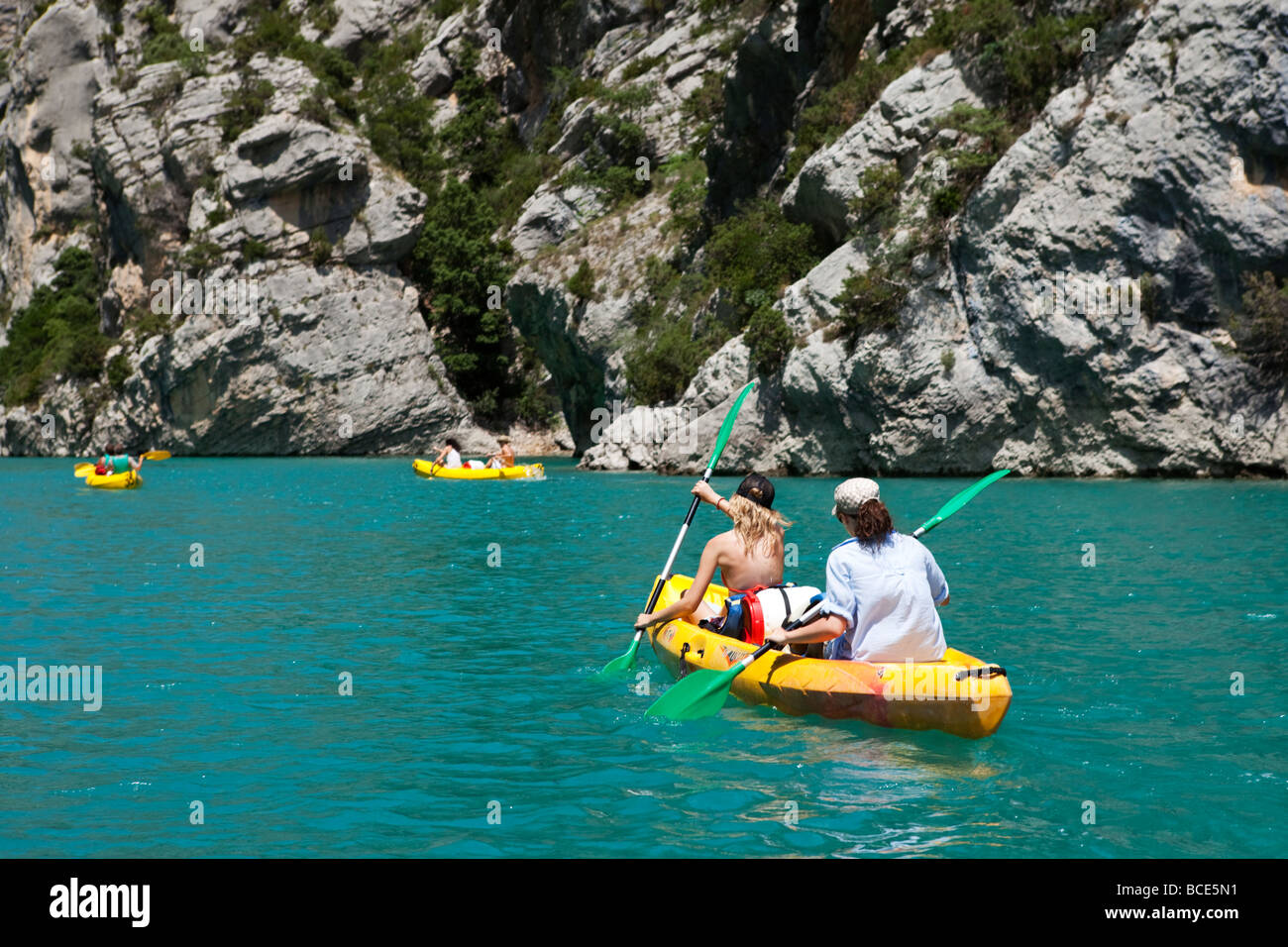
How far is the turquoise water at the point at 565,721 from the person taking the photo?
5129mm

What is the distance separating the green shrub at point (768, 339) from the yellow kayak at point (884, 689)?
23.0 m

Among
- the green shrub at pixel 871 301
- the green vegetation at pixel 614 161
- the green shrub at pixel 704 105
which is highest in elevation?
the green shrub at pixel 704 105

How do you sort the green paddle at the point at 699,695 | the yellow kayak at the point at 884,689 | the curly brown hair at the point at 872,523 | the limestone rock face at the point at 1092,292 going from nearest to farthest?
the yellow kayak at the point at 884,689 < the curly brown hair at the point at 872,523 < the green paddle at the point at 699,695 < the limestone rock face at the point at 1092,292

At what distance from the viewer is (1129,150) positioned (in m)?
25.5

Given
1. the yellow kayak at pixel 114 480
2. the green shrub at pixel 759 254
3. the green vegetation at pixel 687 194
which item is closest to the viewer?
the yellow kayak at pixel 114 480

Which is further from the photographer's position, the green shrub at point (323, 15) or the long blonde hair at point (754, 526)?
the green shrub at point (323, 15)

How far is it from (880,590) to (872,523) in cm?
43

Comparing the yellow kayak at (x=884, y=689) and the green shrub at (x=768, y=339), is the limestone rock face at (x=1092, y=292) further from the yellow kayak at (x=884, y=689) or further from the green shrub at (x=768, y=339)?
the yellow kayak at (x=884, y=689)

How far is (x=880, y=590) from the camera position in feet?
22.3

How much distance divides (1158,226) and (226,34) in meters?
54.1

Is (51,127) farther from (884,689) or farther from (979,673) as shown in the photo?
(979,673)

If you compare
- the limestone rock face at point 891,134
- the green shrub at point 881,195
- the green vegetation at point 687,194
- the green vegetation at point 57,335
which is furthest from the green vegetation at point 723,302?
the green vegetation at point 57,335

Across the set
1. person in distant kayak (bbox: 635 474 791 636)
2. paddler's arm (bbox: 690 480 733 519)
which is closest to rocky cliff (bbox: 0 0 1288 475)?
paddler's arm (bbox: 690 480 733 519)
